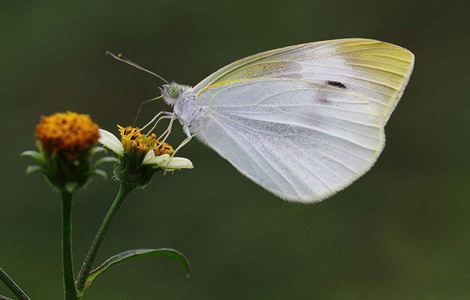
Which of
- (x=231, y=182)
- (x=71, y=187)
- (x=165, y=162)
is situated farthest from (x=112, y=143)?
(x=231, y=182)

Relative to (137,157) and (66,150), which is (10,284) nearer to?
(66,150)

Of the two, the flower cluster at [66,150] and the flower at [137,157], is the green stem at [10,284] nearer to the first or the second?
the flower cluster at [66,150]

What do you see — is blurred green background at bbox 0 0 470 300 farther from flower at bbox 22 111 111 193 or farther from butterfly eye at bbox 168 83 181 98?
flower at bbox 22 111 111 193

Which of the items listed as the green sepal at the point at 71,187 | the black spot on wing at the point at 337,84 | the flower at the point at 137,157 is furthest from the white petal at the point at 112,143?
the black spot on wing at the point at 337,84

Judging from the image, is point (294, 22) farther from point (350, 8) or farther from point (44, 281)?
point (44, 281)

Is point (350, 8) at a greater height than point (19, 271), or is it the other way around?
point (350, 8)

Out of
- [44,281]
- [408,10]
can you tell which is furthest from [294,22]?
[44,281]

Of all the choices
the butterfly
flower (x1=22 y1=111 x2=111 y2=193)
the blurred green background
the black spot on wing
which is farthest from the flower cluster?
the blurred green background
